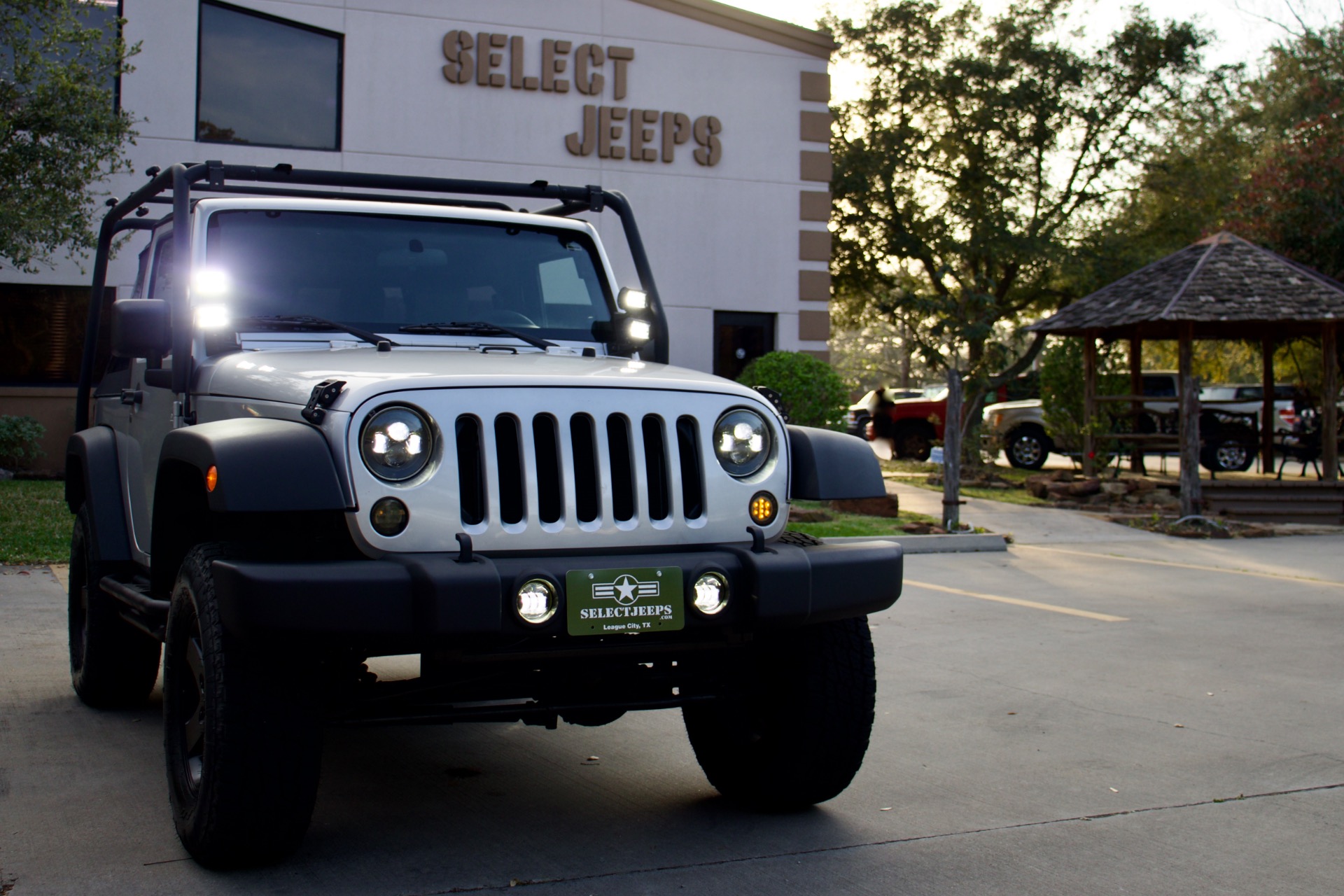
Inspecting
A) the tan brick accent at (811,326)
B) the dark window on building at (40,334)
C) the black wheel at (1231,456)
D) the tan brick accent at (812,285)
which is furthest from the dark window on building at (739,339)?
the black wheel at (1231,456)

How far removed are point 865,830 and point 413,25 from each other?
46.5ft

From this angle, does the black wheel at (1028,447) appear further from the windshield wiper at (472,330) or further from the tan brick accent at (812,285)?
the windshield wiper at (472,330)

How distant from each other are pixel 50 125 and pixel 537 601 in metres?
11.7

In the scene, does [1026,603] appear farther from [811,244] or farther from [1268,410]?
[1268,410]

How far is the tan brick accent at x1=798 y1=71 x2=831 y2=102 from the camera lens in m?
17.9

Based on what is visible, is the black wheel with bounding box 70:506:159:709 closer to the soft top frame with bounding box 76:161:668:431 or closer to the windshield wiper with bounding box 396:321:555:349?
the soft top frame with bounding box 76:161:668:431

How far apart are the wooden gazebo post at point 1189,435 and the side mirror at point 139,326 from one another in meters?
13.0

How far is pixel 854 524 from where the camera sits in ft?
43.5

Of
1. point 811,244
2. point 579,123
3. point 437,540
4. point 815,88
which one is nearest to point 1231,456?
point 811,244

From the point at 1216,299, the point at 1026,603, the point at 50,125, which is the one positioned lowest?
the point at 1026,603

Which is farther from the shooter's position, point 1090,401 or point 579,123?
point 1090,401

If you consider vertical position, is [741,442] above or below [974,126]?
below

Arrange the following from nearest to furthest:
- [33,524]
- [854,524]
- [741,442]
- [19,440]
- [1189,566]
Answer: [741,442] → [33,524] → [1189,566] → [854,524] → [19,440]

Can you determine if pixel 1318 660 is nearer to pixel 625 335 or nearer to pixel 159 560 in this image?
pixel 625 335
